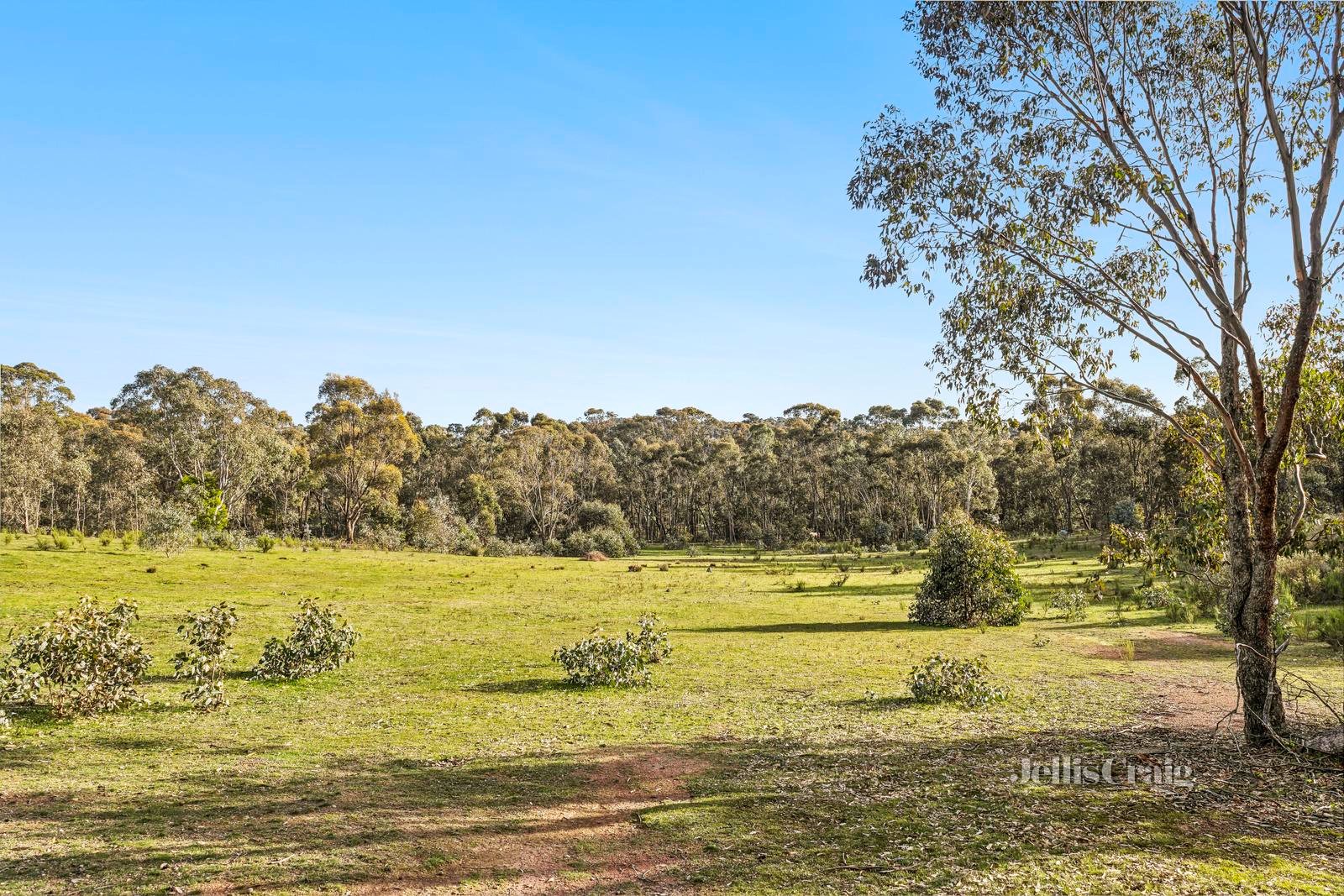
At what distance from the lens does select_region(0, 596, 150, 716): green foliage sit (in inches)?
416

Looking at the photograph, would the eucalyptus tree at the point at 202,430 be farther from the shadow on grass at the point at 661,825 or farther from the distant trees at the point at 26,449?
the shadow on grass at the point at 661,825

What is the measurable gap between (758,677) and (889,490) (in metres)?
67.3

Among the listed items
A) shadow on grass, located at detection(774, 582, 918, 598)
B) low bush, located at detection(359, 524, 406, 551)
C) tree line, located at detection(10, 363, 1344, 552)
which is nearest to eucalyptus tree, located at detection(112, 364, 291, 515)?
tree line, located at detection(10, 363, 1344, 552)

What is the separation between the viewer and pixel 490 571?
126 ft

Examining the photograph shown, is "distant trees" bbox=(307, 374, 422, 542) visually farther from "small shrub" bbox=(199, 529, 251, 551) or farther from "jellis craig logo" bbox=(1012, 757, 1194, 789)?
"jellis craig logo" bbox=(1012, 757, 1194, 789)

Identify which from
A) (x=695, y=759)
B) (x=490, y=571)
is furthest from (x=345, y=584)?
(x=695, y=759)

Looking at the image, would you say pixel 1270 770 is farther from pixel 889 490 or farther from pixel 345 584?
pixel 889 490

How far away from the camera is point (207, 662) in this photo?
38.9ft

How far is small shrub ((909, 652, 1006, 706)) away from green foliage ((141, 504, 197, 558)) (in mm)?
30598

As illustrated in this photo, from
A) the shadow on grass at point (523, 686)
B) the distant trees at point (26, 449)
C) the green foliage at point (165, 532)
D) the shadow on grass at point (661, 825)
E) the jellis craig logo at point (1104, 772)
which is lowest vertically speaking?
the shadow on grass at point (523, 686)

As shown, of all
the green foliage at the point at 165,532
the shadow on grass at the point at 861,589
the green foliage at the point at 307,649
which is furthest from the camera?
the shadow on grass at the point at 861,589

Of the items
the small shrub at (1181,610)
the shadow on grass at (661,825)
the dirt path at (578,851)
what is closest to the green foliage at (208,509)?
→ the shadow on grass at (661,825)

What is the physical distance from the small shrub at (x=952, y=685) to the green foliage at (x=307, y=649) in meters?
10.3

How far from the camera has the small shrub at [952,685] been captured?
12711 millimetres
